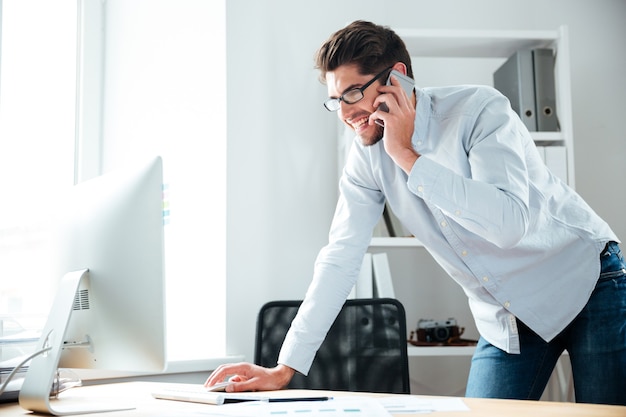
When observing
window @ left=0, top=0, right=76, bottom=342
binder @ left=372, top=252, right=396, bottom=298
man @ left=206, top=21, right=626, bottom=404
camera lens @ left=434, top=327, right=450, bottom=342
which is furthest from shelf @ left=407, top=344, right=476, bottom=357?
window @ left=0, top=0, right=76, bottom=342

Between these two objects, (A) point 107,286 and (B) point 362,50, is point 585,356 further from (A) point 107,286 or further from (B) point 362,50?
(A) point 107,286

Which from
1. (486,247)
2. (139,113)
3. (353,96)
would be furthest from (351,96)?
(139,113)

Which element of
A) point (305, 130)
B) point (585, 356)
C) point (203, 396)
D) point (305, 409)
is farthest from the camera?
point (305, 130)

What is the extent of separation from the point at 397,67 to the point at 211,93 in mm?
1049

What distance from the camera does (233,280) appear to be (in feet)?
7.68

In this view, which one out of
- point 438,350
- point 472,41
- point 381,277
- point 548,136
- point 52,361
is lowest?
point 438,350

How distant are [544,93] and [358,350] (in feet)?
3.86

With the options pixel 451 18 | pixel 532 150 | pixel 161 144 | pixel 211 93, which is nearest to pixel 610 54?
pixel 451 18

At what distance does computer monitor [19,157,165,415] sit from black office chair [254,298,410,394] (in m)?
0.79

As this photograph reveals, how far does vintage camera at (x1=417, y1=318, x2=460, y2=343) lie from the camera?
2328 mm

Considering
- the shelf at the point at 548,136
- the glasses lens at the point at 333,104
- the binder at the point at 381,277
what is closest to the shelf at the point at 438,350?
the binder at the point at 381,277

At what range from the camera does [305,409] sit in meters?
1.08

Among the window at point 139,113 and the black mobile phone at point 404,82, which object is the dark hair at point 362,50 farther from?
the window at point 139,113

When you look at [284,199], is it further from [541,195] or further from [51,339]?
[51,339]
